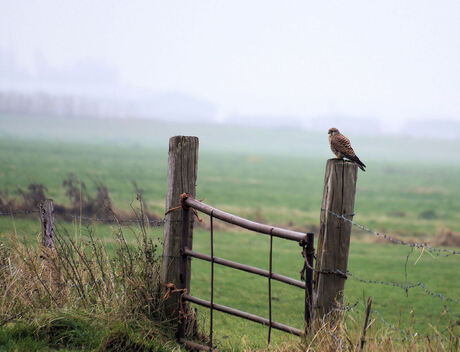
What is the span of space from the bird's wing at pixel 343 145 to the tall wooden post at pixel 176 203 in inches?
49.5

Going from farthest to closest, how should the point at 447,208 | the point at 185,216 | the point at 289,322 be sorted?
1. the point at 447,208
2. the point at 289,322
3. the point at 185,216

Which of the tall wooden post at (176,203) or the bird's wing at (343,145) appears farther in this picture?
the tall wooden post at (176,203)

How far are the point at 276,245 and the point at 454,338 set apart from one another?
1276 cm

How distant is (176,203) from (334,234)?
166 centimetres

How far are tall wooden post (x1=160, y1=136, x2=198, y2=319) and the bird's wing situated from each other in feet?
4.12

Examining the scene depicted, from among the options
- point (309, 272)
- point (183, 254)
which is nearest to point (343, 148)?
point (309, 272)

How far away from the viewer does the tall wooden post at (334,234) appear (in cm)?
390

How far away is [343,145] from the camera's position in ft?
15.1

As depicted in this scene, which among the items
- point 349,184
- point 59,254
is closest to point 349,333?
point 349,184

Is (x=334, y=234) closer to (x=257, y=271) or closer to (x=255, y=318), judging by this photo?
(x=257, y=271)

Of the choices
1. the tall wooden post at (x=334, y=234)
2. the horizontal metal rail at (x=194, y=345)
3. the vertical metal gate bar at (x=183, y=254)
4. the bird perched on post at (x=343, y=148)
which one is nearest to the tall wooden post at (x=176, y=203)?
the vertical metal gate bar at (x=183, y=254)

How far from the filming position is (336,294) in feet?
13.0

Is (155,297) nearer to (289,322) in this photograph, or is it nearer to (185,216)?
(185,216)

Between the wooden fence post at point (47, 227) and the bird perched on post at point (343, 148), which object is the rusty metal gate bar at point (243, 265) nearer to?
the bird perched on post at point (343, 148)
